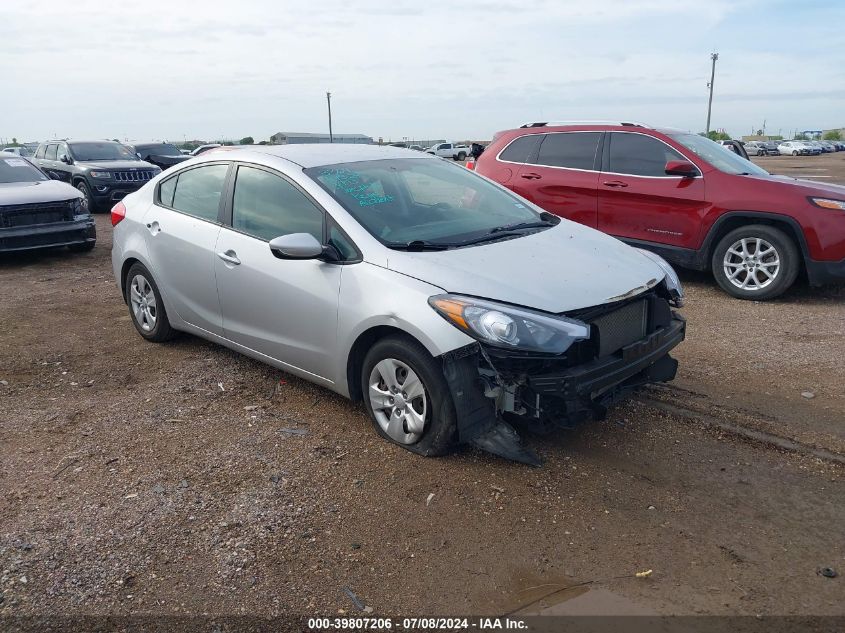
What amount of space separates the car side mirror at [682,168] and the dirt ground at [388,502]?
9.01 feet

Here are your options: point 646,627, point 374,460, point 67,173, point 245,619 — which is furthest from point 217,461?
point 67,173

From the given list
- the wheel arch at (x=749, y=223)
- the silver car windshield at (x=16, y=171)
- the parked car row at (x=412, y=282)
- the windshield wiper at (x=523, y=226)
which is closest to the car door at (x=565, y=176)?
the wheel arch at (x=749, y=223)

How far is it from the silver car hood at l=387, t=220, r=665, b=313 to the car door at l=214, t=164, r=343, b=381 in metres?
0.61

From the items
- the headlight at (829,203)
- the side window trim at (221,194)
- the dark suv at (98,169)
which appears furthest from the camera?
the dark suv at (98,169)

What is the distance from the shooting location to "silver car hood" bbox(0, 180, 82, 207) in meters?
9.33

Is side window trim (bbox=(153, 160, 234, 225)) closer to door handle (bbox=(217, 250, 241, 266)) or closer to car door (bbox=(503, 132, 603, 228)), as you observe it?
door handle (bbox=(217, 250, 241, 266))

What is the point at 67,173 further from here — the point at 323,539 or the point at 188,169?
the point at 323,539

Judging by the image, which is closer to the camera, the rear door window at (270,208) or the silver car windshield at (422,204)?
the silver car windshield at (422,204)

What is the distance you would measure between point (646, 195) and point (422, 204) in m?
4.06

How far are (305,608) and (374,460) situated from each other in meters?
1.22

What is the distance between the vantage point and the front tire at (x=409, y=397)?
3646 millimetres

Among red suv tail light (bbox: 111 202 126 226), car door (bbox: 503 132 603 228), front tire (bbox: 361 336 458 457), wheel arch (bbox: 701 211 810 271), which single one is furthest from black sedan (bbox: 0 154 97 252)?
wheel arch (bbox: 701 211 810 271)

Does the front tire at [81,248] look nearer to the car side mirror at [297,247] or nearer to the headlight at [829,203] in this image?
the car side mirror at [297,247]

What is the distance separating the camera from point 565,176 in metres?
8.45
